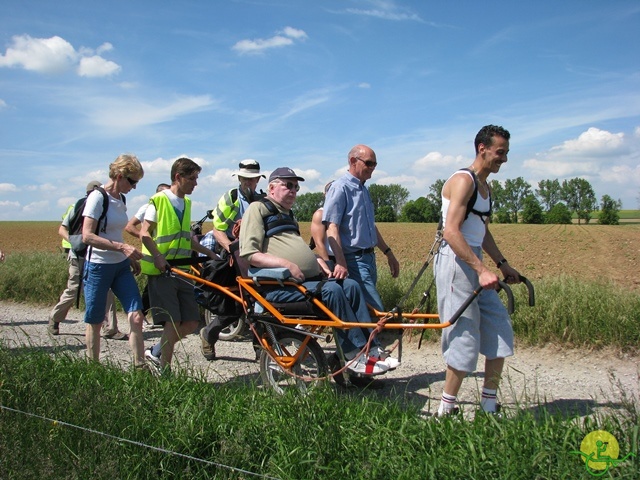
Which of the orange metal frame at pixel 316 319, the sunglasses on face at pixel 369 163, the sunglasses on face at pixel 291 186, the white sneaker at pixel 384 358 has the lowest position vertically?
the white sneaker at pixel 384 358

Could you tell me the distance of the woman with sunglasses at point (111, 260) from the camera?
5105 millimetres

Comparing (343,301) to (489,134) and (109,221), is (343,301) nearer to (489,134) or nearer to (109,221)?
(489,134)

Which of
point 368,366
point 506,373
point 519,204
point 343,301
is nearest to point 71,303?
point 343,301

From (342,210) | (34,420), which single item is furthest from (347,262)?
(34,420)

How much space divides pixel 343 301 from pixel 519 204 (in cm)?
9435

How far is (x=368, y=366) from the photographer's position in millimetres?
4461

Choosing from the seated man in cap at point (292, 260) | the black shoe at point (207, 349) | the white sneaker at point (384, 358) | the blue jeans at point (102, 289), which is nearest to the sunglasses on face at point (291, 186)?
the seated man in cap at point (292, 260)

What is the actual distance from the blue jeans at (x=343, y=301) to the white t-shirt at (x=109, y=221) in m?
1.54

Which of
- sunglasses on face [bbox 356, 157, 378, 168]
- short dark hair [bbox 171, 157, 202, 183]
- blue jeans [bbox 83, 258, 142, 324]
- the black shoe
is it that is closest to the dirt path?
the black shoe

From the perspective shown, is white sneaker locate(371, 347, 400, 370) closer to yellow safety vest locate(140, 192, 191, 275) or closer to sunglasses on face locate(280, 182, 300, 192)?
sunglasses on face locate(280, 182, 300, 192)

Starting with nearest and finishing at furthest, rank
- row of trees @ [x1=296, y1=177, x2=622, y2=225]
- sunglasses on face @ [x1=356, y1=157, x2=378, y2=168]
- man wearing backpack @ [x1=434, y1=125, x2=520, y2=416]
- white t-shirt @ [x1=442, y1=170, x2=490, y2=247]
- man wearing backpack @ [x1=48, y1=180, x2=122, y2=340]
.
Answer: man wearing backpack @ [x1=434, y1=125, x2=520, y2=416], white t-shirt @ [x1=442, y1=170, x2=490, y2=247], sunglasses on face @ [x1=356, y1=157, x2=378, y2=168], man wearing backpack @ [x1=48, y1=180, x2=122, y2=340], row of trees @ [x1=296, y1=177, x2=622, y2=225]

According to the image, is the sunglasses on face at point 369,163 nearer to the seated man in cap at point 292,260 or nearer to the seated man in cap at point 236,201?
the seated man in cap at point 292,260

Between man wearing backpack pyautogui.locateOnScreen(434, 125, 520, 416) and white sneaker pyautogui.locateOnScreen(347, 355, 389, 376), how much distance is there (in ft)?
1.89

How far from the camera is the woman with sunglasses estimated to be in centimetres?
511
